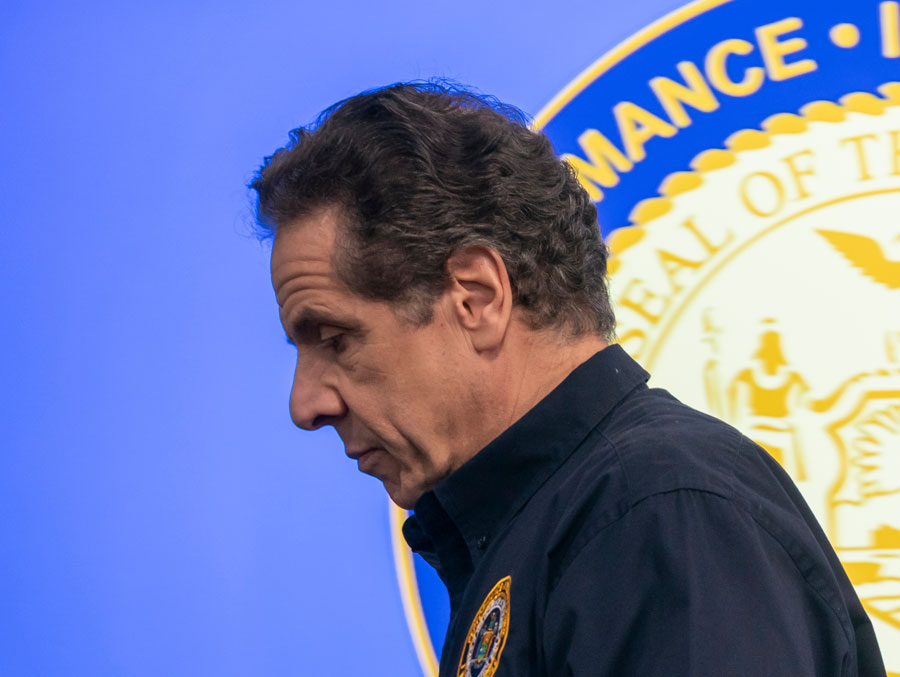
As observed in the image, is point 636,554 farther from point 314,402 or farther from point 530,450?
point 314,402

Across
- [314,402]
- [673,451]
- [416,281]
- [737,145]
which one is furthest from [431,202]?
[737,145]

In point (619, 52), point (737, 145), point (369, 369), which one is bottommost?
point (369, 369)

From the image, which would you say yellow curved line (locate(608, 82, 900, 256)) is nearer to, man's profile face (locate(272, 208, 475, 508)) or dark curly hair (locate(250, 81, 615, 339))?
dark curly hair (locate(250, 81, 615, 339))

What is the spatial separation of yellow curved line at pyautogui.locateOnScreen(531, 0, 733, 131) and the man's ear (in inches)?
17.2

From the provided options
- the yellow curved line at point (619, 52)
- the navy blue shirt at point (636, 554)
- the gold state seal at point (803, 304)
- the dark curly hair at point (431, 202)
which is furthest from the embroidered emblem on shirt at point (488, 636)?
the yellow curved line at point (619, 52)

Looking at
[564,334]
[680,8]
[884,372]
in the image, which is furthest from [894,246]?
[564,334]

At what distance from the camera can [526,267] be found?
808 millimetres

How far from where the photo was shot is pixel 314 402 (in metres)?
0.84

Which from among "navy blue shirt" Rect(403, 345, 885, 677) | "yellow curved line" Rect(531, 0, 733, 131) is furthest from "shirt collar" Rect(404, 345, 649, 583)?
"yellow curved line" Rect(531, 0, 733, 131)

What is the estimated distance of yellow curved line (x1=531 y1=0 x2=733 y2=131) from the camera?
1.18m

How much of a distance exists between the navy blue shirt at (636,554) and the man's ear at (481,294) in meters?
0.07

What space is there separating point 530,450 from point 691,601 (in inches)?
9.8

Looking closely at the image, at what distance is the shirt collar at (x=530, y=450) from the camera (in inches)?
29.2

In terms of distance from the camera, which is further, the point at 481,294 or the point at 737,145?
the point at 737,145
